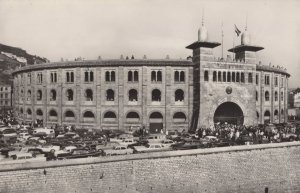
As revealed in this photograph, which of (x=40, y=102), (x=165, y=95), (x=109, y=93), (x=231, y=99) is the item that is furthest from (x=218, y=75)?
(x=40, y=102)

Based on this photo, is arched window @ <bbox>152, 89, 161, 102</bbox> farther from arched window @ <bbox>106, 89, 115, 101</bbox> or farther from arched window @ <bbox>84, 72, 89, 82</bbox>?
arched window @ <bbox>84, 72, 89, 82</bbox>

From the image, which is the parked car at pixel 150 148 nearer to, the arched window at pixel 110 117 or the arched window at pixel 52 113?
the arched window at pixel 110 117

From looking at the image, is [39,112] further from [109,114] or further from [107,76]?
[107,76]

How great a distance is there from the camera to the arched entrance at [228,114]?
56469 millimetres

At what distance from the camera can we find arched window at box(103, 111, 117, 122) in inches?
2144

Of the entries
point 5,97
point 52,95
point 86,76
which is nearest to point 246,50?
point 86,76

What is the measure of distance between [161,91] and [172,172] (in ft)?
79.2

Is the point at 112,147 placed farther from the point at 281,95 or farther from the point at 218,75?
the point at 281,95

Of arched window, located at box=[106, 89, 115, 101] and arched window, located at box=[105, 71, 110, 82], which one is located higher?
arched window, located at box=[105, 71, 110, 82]

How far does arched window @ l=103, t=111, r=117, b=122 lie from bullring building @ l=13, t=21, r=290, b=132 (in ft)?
0.52

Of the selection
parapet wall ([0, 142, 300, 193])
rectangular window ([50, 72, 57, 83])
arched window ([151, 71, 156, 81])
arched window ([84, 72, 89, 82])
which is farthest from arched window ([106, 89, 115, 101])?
parapet wall ([0, 142, 300, 193])

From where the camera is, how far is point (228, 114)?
57.3m

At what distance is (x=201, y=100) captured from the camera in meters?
52.6

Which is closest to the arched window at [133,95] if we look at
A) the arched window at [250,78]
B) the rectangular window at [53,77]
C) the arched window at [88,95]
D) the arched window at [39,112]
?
the arched window at [88,95]
